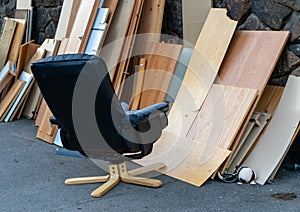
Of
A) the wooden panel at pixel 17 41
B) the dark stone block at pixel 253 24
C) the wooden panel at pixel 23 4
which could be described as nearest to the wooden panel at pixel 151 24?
the dark stone block at pixel 253 24

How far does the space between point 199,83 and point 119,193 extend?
127cm

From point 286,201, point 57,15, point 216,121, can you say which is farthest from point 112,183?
point 57,15

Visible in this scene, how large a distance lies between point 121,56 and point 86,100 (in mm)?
1710

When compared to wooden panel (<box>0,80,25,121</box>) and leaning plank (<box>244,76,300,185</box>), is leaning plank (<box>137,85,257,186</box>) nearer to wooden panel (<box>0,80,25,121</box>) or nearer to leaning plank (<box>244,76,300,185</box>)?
leaning plank (<box>244,76,300,185</box>)

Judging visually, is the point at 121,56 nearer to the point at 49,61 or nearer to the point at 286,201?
the point at 49,61

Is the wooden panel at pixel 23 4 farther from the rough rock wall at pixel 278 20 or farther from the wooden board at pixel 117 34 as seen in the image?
the rough rock wall at pixel 278 20

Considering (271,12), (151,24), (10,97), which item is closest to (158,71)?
(151,24)

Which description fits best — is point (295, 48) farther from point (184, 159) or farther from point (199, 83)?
point (184, 159)

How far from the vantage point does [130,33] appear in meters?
4.37

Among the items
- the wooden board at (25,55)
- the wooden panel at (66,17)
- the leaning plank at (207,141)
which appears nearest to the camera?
the leaning plank at (207,141)

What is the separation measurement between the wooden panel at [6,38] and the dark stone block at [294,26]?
3847 millimetres

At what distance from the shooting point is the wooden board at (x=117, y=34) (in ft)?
14.3

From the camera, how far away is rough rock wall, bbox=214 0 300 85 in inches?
135

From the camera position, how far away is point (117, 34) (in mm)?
4422
